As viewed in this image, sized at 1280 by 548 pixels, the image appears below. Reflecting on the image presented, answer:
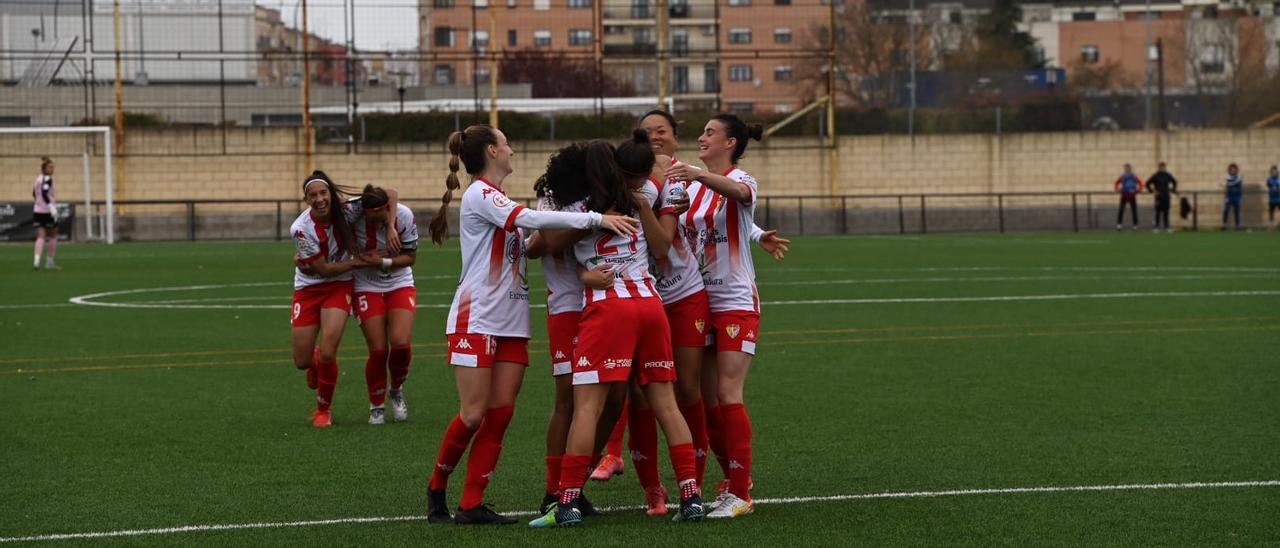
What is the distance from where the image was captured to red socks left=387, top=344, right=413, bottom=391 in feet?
36.4

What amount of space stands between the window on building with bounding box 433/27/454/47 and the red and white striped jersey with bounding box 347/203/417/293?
35.9 m

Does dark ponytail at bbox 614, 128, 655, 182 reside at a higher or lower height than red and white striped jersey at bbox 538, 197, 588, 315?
higher

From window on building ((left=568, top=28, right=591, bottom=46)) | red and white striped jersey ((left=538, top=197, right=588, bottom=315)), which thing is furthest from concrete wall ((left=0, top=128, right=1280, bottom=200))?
red and white striped jersey ((left=538, top=197, right=588, bottom=315))

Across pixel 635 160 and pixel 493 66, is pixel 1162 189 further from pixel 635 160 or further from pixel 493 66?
pixel 635 160

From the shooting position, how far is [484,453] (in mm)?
7422

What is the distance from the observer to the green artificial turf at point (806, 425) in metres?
7.41

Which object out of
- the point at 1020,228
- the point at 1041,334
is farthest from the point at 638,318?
the point at 1020,228

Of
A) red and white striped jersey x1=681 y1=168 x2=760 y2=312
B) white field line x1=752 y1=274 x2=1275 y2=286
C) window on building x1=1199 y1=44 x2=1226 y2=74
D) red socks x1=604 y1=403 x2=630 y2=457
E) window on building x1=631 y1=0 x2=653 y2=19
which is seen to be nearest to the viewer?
red and white striped jersey x1=681 y1=168 x2=760 y2=312

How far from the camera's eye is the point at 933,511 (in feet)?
25.0

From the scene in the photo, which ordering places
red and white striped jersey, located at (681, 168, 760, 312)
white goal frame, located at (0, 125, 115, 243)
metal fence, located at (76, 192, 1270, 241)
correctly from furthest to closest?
1. metal fence, located at (76, 192, 1270, 241)
2. white goal frame, located at (0, 125, 115, 243)
3. red and white striped jersey, located at (681, 168, 760, 312)

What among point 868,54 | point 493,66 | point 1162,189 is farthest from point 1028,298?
point 868,54

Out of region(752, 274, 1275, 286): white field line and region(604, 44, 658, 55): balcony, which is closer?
region(752, 274, 1275, 286): white field line

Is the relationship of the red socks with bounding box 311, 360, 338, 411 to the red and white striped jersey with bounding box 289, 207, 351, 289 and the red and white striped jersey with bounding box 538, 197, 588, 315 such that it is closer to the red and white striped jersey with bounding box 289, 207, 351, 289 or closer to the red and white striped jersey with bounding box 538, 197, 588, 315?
the red and white striped jersey with bounding box 289, 207, 351, 289

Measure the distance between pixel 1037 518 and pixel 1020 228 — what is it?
40.6 metres
